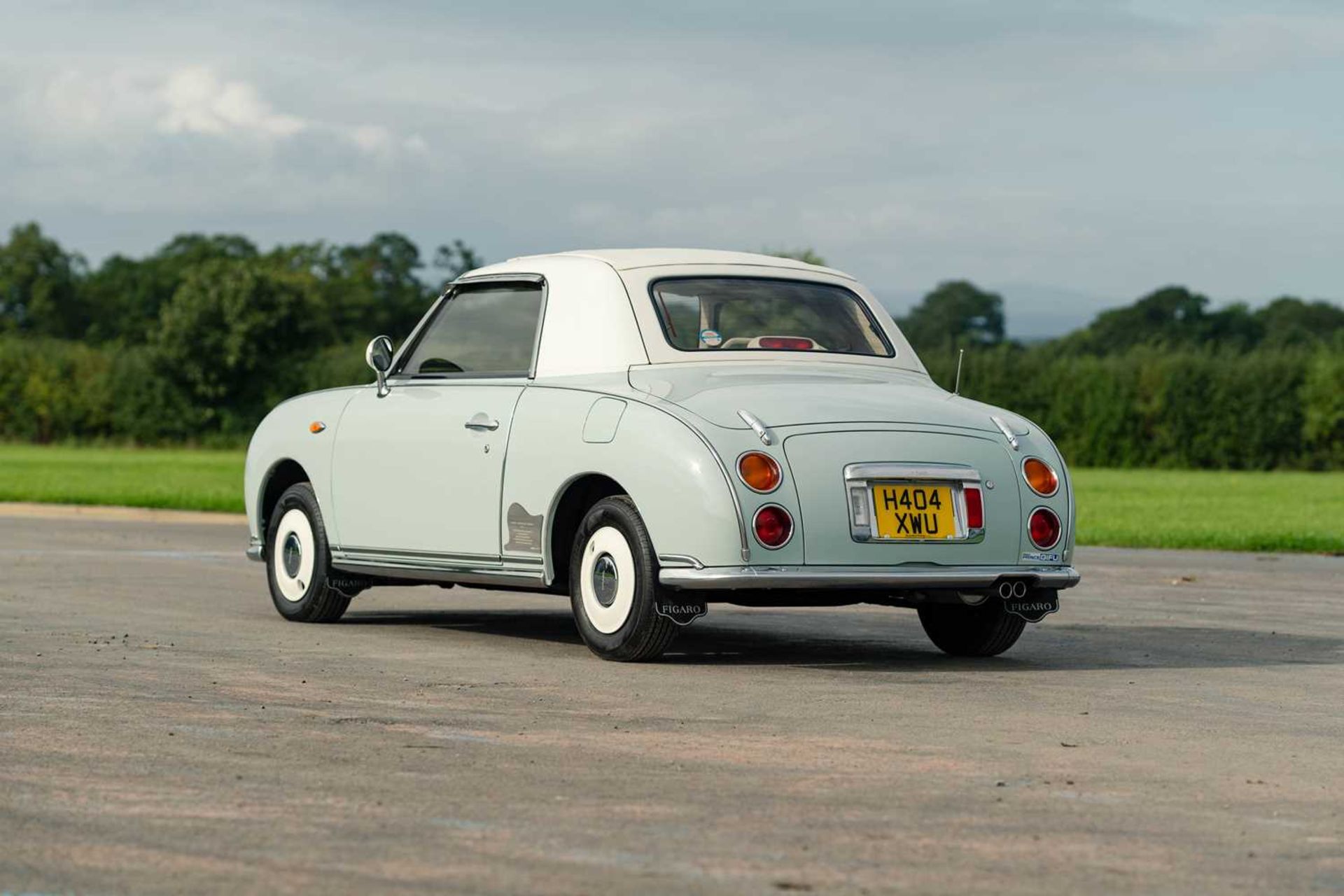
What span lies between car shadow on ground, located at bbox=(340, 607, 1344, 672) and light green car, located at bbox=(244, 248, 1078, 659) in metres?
0.35

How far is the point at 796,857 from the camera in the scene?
5.14 metres

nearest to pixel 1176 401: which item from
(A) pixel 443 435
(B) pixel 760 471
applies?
(A) pixel 443 435

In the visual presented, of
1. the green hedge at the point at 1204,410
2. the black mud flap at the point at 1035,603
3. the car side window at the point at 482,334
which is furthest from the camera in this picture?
the green hedge at the point at 1204,410

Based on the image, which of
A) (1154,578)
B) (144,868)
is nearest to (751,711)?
(144,868)

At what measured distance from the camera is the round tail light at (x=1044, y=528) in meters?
9.30

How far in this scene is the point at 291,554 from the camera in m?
11.5

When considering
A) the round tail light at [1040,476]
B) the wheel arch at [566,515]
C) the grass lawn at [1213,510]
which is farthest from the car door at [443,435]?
the grass lawn at [1213,510]

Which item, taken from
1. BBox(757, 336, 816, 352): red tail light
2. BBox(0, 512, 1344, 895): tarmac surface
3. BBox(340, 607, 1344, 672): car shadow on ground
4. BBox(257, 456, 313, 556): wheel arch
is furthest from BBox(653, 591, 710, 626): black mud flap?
BBox(257, 456, 313, 556): wheel arch

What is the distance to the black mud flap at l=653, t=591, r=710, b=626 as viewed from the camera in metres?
9.02

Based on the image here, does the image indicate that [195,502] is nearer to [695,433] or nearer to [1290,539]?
[1290,539]

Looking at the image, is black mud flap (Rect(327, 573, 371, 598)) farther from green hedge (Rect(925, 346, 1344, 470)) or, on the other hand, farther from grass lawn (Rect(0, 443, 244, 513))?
green hedge (Rect(925, 346, 1344, 470))

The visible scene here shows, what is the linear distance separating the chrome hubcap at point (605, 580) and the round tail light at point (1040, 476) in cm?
183

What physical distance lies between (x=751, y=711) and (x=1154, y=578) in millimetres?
8586

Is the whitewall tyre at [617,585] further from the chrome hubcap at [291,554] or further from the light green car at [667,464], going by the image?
the chrome hubcap at [291,554]
